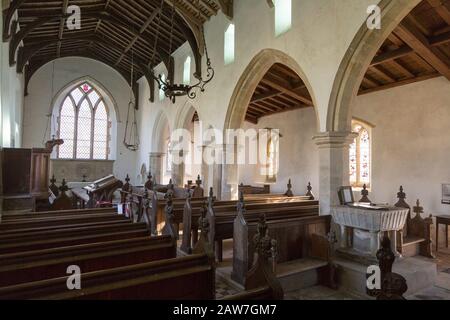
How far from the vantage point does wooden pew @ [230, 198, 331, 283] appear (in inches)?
152

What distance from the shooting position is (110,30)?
1147cm

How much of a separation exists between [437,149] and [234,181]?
469 cm

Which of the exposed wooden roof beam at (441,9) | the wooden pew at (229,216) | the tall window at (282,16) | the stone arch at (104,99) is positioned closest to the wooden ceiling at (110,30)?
the stone arch at (104,99)

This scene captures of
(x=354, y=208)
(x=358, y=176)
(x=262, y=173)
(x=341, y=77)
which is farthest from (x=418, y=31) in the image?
(x=262, y=173)

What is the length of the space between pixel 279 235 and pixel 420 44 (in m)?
4.15

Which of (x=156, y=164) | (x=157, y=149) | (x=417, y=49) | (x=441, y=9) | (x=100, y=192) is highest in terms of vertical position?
(x=441, y=9)

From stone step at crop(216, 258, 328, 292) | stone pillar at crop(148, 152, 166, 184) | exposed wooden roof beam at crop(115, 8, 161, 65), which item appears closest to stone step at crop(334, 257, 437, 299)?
stone step at crop(216, 258, 328, 292)

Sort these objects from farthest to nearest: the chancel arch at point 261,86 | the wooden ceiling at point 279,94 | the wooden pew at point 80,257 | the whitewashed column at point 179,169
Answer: the whitewashed column at point 179,169, the wooden ceiling at point 279,94, the chancel arch at point 261,86, the wooden pew at point 80,257

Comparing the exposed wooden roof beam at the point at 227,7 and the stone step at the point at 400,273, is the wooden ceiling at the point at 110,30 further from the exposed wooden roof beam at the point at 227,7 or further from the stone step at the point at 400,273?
the stone step at the point at 400,273

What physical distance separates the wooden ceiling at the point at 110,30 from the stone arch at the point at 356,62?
377cm

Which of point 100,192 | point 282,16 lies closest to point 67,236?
point 282,16

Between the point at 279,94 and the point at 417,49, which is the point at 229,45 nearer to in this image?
the point at 279,94

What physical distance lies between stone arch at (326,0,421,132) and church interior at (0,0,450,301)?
0.06 feet

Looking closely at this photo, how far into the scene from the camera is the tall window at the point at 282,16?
594 cm
